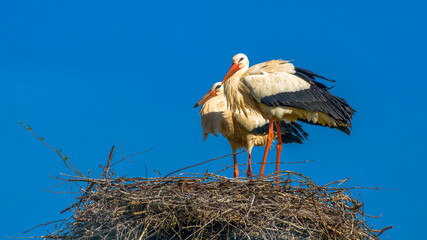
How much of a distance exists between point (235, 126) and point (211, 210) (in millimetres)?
4450

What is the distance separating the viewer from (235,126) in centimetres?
971

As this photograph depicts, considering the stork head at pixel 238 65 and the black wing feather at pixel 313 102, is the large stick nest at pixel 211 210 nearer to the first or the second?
the black wing feather at pixel 313 102

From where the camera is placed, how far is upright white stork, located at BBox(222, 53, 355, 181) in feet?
25.6

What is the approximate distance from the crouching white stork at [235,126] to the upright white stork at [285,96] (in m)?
1.23

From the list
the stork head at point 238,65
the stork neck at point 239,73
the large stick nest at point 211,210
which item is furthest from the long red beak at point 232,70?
the large stick nest at point 211,210

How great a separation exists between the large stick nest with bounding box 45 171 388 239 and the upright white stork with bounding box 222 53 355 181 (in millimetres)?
2000

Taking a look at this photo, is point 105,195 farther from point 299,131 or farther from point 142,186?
point 299,131

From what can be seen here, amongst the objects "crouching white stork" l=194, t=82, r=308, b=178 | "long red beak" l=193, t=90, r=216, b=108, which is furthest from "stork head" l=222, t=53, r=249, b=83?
"long red beak" l=193, t=90, r=216, b=108

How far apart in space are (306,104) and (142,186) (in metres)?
2.76

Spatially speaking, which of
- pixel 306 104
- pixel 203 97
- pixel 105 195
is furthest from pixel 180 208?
pixel 203 97

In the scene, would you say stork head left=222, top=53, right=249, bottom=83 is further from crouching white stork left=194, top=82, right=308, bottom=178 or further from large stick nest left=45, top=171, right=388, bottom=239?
large stick nest left=45, top=171, right=388, bottom=239

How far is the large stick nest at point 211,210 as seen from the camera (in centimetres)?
534

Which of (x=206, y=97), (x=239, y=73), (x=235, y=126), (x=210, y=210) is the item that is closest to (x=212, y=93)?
(x=206, y=97)

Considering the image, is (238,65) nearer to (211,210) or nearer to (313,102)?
(313,102)
